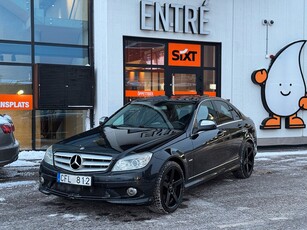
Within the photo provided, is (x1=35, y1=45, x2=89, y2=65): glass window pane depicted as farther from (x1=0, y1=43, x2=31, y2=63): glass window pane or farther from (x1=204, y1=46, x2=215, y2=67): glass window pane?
(x1=204, y1=46, x2=215, y2=67): glass window pane

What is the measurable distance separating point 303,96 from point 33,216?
10.3m

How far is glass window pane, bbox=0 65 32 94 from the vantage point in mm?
10625

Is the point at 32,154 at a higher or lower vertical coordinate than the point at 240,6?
lower

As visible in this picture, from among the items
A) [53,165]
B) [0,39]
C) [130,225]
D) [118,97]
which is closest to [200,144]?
[130,225]

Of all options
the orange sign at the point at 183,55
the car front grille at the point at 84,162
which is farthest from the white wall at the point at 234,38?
the car front grille at the point at 84,162

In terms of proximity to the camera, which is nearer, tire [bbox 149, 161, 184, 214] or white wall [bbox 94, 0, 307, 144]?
tire [bbox 149, 161, 184, 214]

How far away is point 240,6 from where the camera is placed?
12453 millimetres

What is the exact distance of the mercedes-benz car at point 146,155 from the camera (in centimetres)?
488

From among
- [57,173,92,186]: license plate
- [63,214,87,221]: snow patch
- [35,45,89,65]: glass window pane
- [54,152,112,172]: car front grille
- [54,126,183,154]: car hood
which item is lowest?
[63,214,87,221]: snow patch

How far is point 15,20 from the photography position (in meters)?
10.8

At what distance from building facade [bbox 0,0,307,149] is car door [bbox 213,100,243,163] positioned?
4.38 meters

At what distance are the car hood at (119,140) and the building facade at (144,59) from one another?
17.2ft

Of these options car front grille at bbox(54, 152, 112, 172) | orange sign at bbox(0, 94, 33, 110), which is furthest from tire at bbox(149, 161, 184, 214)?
orange sign at bbox(0, 94, 33, 110)

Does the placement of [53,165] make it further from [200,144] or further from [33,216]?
[200,144]
